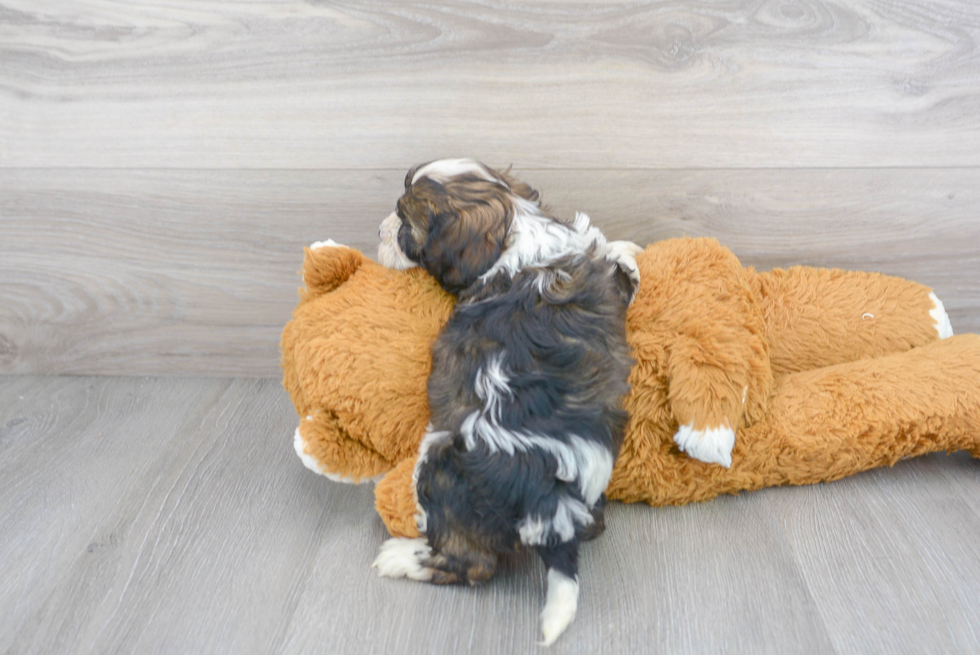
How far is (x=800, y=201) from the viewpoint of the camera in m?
1.61

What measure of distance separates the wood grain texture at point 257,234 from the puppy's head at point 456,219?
13.3 inches

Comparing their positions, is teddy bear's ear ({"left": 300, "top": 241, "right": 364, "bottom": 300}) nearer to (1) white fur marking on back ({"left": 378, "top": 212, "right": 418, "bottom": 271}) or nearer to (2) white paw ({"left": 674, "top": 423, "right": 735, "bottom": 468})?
(1) white fur marking on back ({"left": 378, "top": 212, "right": 418, "bottom": 271})

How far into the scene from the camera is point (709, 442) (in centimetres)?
122

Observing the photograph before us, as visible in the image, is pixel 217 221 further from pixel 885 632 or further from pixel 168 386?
pixel 885 632

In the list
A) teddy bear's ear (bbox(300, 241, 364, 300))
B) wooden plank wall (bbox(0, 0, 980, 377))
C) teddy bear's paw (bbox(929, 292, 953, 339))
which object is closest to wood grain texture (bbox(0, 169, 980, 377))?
wooden plank wall (bbox(0, 0, 980, 377))

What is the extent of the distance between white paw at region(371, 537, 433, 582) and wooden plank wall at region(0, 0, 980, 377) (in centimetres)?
76

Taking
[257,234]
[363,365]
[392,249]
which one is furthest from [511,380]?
[257,234]

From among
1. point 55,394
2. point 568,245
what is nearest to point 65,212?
point 55,394

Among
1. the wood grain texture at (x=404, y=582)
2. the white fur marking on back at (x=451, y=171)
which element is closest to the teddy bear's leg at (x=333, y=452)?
the wood grain texture at (x=404, y=582)

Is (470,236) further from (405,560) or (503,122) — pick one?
(405,560)

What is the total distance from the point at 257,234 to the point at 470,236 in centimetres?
73

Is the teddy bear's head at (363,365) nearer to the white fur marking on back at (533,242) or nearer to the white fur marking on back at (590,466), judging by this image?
the white fur marking on back at (533,242)

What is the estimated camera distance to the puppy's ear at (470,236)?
1244 mm

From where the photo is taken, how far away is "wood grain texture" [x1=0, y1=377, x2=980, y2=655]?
3.66 ft
